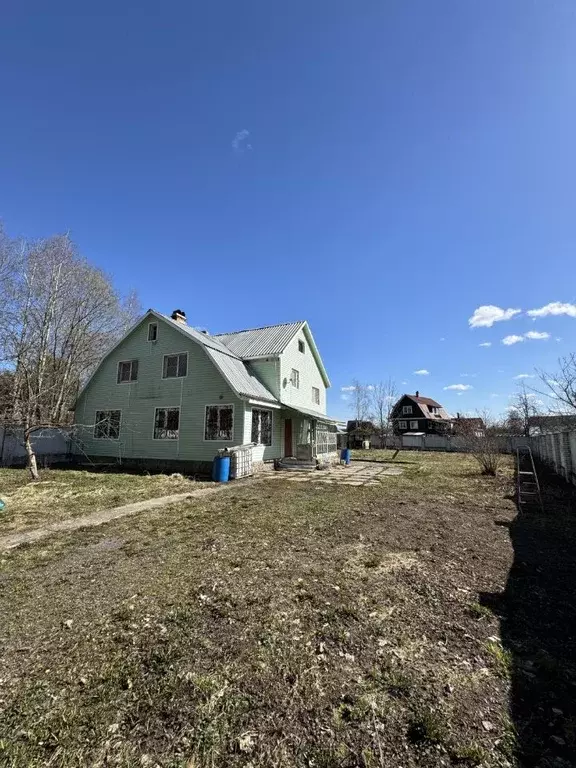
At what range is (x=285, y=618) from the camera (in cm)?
362

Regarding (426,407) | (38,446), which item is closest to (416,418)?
(426,407)

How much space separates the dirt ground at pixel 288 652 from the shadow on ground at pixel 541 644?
0.05 ft

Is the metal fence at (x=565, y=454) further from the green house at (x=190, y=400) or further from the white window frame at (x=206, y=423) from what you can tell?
the white window frame at (x=206, y=423)

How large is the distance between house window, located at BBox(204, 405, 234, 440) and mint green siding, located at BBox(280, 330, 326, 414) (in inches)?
146

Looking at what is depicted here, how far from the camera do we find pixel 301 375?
2183 cm

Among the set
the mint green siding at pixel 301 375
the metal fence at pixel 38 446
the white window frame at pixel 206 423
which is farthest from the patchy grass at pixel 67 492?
the mint green siding at pixel 301 375

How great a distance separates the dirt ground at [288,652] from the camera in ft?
7.10

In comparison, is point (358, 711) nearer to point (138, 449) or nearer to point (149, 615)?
point (149, 615)

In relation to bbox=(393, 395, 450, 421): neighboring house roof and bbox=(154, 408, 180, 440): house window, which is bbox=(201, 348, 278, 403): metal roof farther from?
bbox=(393, 395, 450, 421): neighboring house roof

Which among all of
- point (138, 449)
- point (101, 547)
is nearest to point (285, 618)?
point (101, 547)

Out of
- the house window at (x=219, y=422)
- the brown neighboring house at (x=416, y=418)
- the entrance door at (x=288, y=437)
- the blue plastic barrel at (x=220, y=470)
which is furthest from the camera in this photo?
the brown neighboring house at (x=416, y=418)

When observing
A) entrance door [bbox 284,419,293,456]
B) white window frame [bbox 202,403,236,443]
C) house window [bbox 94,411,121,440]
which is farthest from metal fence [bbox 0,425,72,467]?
entrance door [bbox 284,419,293,456]

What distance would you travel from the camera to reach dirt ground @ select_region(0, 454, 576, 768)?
216cm

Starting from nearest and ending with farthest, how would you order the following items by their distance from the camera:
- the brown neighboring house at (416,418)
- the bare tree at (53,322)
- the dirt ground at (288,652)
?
the dirt ground at (288,652), the bare tree at (53,322), the brown neighboring house at (416,418)
